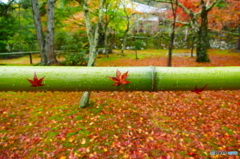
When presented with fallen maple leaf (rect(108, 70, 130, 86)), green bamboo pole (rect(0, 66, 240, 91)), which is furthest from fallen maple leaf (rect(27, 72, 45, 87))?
fallen maple leaf (rect(108, 70, 130, 86))

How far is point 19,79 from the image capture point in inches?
35.3

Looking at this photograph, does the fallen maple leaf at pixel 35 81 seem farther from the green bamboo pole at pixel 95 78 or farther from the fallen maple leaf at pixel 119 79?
the fallen maple leaf at pixel 119 79

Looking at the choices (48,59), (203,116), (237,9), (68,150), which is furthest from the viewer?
(237,9)

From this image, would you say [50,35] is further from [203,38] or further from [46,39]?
[203,38]

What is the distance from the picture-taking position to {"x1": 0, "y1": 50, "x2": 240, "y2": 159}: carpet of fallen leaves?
318 centimetres

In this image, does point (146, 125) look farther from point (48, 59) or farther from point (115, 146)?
point (48, 59)

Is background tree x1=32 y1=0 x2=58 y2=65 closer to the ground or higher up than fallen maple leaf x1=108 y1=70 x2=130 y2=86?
higher up

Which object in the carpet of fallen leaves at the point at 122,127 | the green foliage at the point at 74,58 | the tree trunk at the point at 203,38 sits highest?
the tree trunk at the point at 203,38

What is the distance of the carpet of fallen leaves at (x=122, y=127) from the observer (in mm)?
3176

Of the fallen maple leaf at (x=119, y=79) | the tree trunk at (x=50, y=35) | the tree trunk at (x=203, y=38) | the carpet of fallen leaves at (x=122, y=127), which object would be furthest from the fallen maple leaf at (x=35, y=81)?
the tree trunk at (x=203, y=38)

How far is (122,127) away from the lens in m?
3.93

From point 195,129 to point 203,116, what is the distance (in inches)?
30.9

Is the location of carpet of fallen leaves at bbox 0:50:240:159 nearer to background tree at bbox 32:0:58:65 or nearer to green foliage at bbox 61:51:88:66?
background tree at bbox 32:0:58:65

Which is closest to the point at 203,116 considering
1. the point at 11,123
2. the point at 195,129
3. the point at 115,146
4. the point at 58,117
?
the point at 195,129
